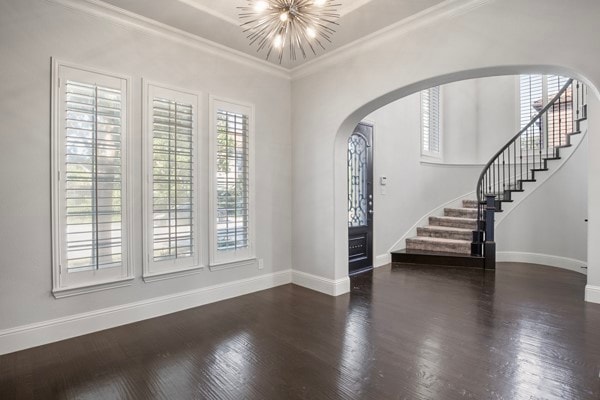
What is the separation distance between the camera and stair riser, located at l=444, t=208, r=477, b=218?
262 inches

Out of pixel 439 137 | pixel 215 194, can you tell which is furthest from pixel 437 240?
pixel 215 194

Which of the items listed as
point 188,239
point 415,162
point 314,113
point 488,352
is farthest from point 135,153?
point 415,162

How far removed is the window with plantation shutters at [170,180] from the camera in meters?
3.29

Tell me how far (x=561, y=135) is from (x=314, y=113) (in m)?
5.79

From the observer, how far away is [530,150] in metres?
7.12

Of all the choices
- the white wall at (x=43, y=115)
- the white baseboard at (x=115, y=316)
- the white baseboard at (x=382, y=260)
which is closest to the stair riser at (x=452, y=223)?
the white baseboard at (x=382, y=260)

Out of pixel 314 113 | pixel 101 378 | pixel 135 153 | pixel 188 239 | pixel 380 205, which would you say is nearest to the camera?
pixel 101 378

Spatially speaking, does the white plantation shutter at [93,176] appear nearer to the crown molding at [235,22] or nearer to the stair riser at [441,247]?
the crown molding at [235,22]

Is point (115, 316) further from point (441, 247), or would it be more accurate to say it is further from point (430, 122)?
point (430, 122)

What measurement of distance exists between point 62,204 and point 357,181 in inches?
154

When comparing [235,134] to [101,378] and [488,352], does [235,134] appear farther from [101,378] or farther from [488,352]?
[488,352]

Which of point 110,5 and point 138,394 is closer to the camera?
point 138,394

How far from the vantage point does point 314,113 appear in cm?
429

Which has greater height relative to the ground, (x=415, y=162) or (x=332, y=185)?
(x=415, y=162)
